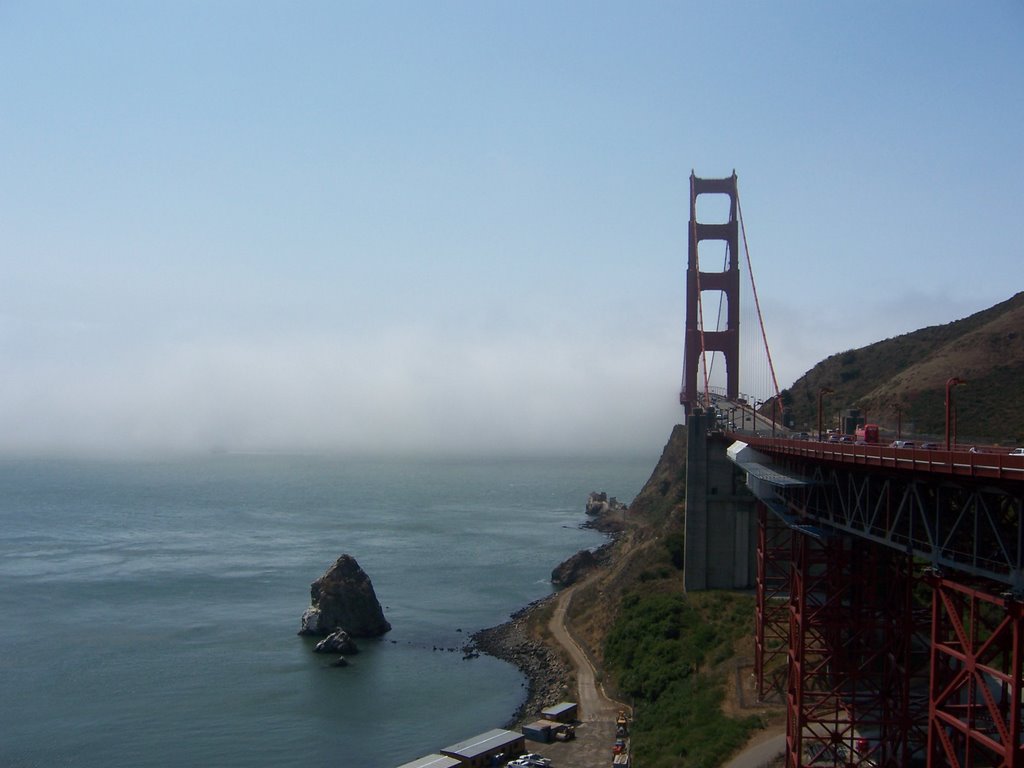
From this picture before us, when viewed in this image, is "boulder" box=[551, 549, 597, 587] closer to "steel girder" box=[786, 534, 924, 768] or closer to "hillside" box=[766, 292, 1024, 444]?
"hillside" box=[766, 292, 1024, 444]

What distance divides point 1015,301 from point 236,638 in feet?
174

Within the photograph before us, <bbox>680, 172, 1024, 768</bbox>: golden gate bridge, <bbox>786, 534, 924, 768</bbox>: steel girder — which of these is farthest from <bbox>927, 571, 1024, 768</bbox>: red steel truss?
<bbox>786, 534, 924, 768</bbox>: steel girder

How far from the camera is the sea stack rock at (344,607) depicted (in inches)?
1865

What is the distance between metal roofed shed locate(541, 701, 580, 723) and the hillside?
17.6 meters

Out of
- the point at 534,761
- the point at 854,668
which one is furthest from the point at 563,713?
the point at 854,668

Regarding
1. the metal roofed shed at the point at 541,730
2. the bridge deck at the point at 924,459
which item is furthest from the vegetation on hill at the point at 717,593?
the bridge deck at the point at 924,459

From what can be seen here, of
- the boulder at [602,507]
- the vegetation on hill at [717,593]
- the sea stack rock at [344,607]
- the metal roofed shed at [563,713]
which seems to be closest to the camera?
the vegetation on hill at [717,593]

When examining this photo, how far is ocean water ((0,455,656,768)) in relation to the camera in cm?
3319

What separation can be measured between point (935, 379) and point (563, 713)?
105 ft

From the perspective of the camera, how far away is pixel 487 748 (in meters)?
28.6

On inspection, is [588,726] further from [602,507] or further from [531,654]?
[602,507]

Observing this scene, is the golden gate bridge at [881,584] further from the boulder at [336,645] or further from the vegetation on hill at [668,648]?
the boulder at [336,645]

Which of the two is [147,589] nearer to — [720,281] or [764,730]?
[720,281]

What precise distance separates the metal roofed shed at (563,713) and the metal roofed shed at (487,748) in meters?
1.42
